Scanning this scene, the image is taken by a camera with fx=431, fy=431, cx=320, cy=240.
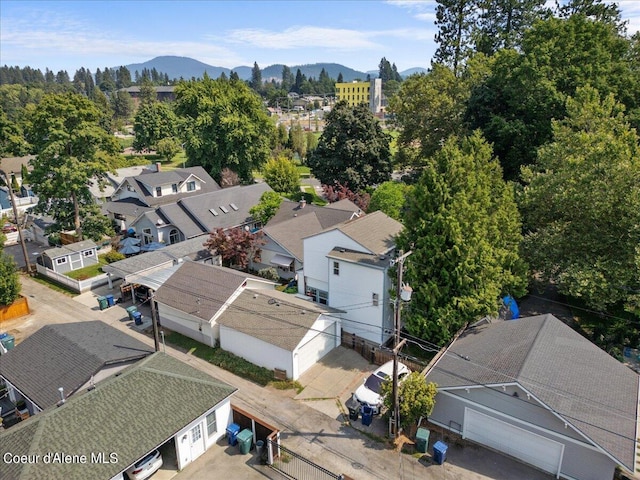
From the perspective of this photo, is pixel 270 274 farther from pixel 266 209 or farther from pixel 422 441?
pixel 422 441

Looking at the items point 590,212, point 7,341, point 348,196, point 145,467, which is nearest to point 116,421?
point 145,467

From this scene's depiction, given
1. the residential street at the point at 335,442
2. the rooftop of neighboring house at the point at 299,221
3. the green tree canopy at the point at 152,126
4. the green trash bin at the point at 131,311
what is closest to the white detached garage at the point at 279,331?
the residential street at the point at 335,442

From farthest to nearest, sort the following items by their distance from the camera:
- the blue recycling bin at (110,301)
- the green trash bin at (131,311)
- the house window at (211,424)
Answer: the blue recycling bin at (110,301), the green trash bin at (131,311), the house window at (211,424)

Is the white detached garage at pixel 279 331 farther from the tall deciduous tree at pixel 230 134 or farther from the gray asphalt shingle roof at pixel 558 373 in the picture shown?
the tall deciduous tree at pixel 230 134

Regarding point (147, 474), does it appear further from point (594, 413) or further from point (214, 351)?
point (594, 413)

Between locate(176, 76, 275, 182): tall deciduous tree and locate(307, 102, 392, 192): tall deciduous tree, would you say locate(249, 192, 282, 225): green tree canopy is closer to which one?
locate(307, 102, 392, 192): tall deciduous tree

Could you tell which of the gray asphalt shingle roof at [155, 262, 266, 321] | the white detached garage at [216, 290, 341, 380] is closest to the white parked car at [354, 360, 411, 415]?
the white detached garage at [216, 290, 341, 380]
